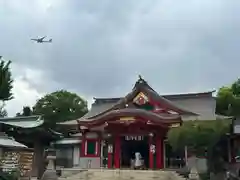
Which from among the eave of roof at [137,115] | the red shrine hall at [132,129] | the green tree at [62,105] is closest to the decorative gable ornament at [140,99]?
the red shrine hall at [132,129]

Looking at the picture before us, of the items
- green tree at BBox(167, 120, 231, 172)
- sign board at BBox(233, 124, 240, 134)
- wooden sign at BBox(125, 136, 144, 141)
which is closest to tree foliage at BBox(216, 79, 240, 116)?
wooden sign at BBox(125, 136, 144, 141)

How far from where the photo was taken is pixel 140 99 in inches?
1232

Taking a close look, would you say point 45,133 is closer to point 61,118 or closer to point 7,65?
point 7,65

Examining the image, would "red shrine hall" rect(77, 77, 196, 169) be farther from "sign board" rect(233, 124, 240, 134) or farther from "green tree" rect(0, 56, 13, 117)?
"green tree" rect(0, 56, 13, 117)

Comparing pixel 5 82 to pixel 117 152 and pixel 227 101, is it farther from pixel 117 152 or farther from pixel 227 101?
pixel 227 101

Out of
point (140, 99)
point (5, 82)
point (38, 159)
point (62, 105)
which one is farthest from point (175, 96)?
point (62, 105)

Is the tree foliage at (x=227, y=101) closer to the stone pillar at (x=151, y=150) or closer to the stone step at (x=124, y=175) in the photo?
the stone pillar at (x=151, y=150)

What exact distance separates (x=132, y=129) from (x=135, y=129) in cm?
23

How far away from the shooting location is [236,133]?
24.6 m

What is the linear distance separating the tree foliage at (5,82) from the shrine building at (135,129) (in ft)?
34.9

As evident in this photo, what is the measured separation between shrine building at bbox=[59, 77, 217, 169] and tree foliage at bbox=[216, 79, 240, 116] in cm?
691

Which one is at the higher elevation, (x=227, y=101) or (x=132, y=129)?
(x=227, y=101)

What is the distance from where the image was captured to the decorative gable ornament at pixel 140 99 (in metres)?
31.1

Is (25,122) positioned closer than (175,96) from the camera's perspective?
Yes
